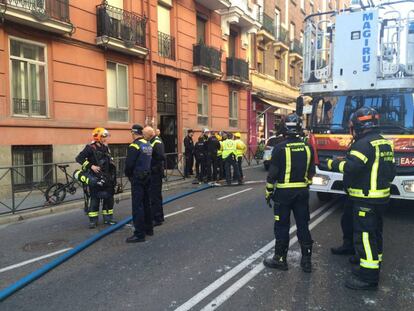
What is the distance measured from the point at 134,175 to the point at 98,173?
1174 millimetres

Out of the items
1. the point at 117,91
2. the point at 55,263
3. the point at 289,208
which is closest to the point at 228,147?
the point at 117,91

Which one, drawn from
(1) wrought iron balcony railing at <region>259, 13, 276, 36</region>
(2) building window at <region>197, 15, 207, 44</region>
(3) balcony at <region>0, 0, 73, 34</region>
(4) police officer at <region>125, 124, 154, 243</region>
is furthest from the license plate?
(1) wrought iron balcony railing at <region>259, 13, 276, 36</region>

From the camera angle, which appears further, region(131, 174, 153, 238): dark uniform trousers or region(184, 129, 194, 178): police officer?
region(184, 129, 194, 178): police officer

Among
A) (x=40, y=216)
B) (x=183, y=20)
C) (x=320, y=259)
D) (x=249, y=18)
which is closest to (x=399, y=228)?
→ (x=320, y=259)

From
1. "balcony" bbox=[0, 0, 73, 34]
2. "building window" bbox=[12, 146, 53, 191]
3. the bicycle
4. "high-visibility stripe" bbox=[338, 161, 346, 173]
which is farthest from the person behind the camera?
"balcony" bbox=[0, 0, 73, 34]

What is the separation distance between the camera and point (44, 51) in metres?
11.9

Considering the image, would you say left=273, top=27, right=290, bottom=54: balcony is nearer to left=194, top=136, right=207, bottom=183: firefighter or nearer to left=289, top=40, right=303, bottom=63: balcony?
left=289, top=40, right=303, bottom=63: balcony

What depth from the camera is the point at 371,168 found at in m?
4.45

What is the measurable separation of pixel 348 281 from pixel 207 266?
1.70m

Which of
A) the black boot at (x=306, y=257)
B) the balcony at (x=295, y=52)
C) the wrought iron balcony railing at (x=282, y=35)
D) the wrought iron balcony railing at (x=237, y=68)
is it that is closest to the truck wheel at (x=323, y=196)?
the black boot at (x=306, y=257)

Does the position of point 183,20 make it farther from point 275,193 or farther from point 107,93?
point 275,193

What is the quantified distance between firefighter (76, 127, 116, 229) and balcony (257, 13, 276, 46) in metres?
20.7

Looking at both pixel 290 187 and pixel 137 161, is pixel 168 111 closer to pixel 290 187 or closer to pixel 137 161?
pixel 137 161

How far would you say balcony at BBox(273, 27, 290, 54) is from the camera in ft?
94.8
